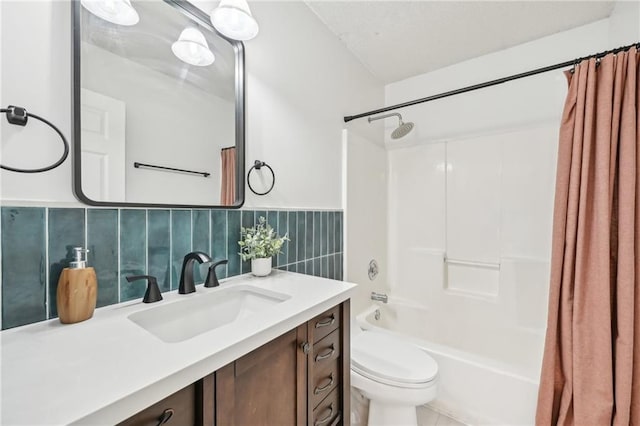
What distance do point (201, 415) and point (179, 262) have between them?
1.81 ft

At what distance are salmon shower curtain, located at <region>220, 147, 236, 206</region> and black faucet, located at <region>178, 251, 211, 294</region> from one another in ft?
0.90

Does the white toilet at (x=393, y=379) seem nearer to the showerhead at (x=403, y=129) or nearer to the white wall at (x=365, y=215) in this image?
the white wall at (x=365, y=215)

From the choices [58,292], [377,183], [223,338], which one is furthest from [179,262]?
[377,183]

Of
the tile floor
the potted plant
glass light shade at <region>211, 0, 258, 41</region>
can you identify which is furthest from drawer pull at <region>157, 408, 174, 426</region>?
the tile floor

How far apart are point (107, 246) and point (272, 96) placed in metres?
0.97

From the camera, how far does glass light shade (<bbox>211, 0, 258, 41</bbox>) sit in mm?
1055

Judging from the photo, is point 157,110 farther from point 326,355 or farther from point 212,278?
point 326,355

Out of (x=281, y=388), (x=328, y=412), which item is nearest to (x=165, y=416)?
(x=281, y=388)

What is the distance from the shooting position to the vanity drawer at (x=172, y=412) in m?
0.47

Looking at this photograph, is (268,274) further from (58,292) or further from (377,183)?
(377,183)

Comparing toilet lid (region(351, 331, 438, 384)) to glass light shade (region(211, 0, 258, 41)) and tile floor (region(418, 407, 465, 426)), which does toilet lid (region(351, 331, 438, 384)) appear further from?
glass light shade (region(211, 0, 258, 41))

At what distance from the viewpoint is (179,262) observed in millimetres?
975

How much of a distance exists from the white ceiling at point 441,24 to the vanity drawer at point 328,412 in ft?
6.53

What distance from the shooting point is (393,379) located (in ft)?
4.19
